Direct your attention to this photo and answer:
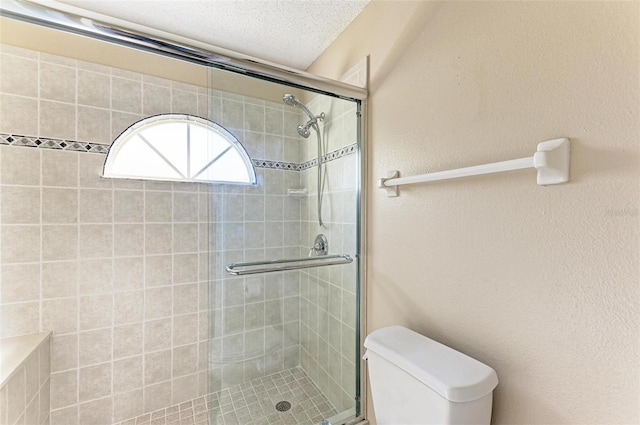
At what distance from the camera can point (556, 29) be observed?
0.71 metres

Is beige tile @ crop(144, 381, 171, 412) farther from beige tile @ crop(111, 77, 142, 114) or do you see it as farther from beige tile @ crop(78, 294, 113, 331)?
beige tile @ crop(111, 77, 142, 114)

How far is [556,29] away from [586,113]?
25 cm

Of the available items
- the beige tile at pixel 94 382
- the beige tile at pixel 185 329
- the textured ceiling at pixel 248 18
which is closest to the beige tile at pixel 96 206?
the beige tile at pixel 185 329

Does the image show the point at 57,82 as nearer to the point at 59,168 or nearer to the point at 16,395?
the point at 59,168

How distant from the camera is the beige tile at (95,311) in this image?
159 centimetres

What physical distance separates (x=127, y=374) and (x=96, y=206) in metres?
1.06

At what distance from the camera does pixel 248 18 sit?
1.51 meters

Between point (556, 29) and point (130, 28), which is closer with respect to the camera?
point (556, 29)

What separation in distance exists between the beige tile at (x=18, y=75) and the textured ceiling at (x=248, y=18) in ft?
1.32

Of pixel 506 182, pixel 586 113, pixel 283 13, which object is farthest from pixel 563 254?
pixel 283 13

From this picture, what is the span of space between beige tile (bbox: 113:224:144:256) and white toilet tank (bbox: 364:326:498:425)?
1.55 meters

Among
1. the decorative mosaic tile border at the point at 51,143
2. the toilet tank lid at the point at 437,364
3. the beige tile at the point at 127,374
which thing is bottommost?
the beige tile at the point at 127,374

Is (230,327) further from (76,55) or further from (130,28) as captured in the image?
(76,55)

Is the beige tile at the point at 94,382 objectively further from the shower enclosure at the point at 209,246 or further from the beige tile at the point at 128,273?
the beige tile at the point at 128,273
